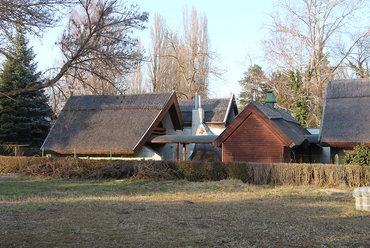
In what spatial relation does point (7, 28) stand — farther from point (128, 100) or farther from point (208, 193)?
point (128, 100)

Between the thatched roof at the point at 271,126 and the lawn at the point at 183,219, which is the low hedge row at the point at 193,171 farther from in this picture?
the thatched roof at the point at 271,126

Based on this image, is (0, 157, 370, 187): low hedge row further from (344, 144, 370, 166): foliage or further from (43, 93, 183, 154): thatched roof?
(43, 93, 183, 154): thatched roof

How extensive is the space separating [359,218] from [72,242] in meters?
6.45

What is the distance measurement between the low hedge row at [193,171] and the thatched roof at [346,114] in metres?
4.37

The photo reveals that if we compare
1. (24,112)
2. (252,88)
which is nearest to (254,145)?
(24,112)

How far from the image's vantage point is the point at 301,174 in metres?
14.8

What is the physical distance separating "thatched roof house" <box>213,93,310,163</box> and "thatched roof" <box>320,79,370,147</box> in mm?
1728

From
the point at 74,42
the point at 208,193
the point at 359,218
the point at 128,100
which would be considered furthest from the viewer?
the point at 128,100

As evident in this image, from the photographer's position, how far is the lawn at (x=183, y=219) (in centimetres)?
590

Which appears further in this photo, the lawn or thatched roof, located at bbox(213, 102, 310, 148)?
thatched roof, located at bbox(213, 102, 310, 148)

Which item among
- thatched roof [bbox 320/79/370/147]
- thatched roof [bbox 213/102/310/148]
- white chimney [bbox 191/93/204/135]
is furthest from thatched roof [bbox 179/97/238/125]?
thatched roof [bbox 320/79/370/147]

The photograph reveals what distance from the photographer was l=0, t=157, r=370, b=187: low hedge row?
1430 cm

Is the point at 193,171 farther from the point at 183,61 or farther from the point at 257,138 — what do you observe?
the point at 183,61

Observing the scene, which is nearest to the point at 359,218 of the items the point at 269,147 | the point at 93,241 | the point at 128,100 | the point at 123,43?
the point at 93,241
